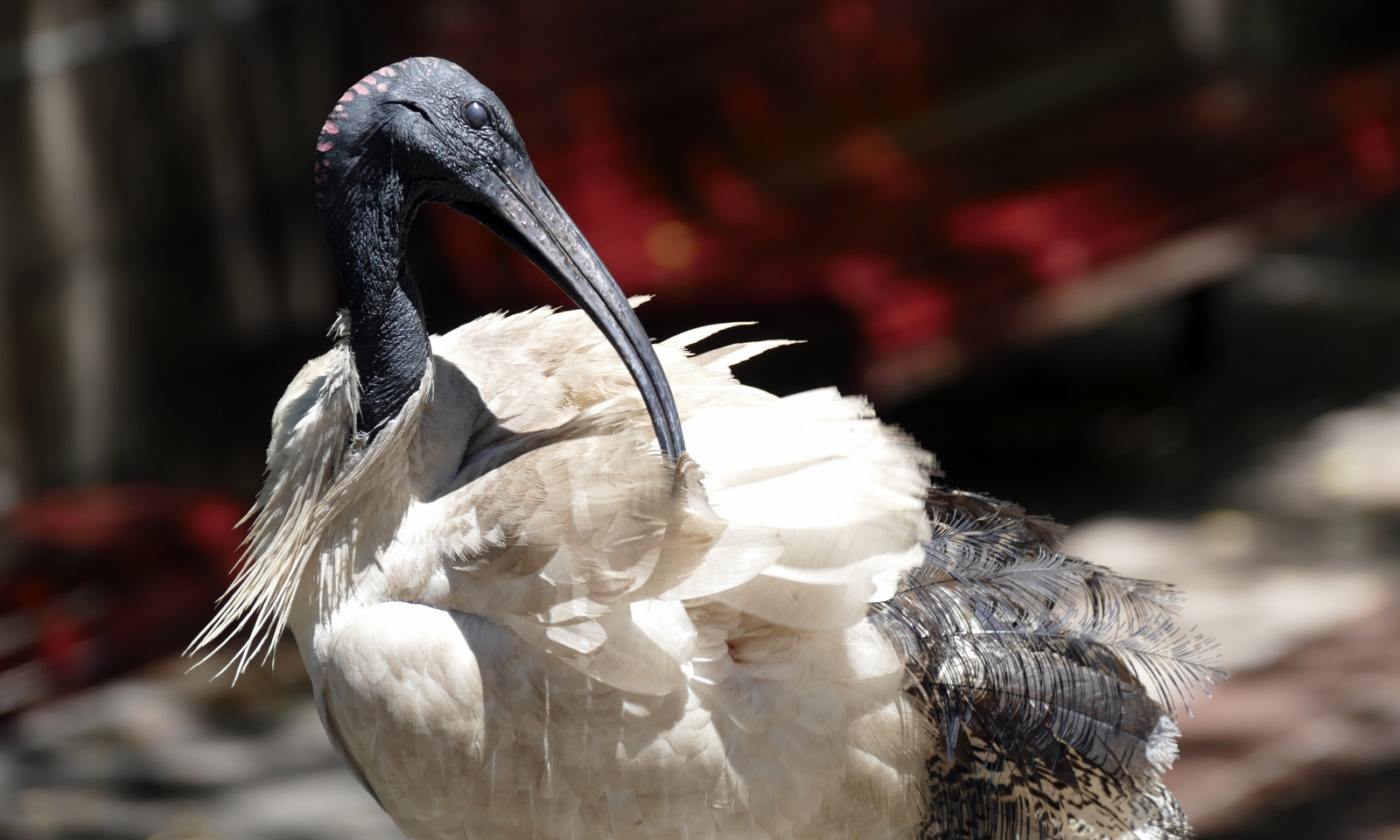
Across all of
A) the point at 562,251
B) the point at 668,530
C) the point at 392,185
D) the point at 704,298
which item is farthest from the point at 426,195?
the point at 704,298

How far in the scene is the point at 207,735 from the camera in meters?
4.45

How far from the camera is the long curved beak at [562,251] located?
7.11 feet

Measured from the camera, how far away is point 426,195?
2223 mm

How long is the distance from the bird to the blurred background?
160 centimetres

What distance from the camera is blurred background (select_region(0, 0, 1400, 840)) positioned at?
4.28 m

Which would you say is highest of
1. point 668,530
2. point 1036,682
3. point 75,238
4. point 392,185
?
point 392,185

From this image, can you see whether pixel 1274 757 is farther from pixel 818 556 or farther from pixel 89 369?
pixel 89 369

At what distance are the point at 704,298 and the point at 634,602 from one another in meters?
2.97

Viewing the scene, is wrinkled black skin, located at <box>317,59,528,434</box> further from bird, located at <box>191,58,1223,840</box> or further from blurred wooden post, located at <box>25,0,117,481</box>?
blurred wooden post, located at <box>25,0,117,481</box>

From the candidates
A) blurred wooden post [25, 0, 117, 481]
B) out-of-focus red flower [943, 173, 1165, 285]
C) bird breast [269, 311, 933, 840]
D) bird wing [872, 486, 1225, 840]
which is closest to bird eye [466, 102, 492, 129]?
bird breast [269, 311, 933, 840]

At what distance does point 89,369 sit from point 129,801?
1413 millimetres

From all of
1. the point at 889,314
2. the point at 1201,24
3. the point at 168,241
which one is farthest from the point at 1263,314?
the point at 168,241

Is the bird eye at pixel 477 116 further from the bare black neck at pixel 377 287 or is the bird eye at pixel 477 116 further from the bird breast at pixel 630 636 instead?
the bird breast at pixel 630 636

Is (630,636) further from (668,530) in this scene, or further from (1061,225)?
(1061,225)
